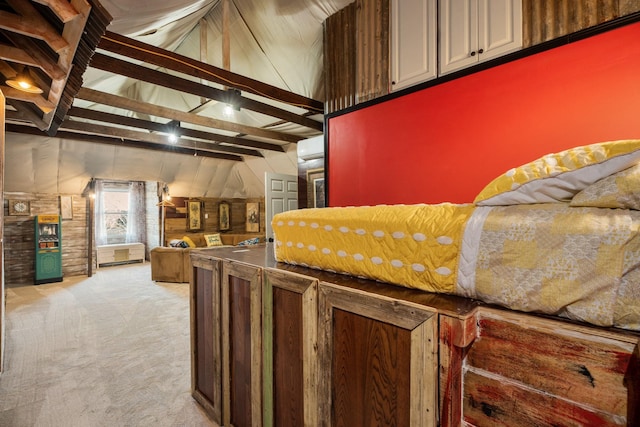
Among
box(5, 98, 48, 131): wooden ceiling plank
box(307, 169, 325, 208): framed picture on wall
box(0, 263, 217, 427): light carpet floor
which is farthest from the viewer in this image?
box(307, 169, 325, 208): framed picture on wall

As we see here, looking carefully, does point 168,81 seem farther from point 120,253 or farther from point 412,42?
point 120,253

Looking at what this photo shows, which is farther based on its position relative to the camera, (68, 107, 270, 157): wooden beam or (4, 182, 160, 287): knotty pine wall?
(4, 182, 160, 287): knotty pine wall

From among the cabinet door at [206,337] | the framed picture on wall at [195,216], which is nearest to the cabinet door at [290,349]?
the cabinet door at [206,337]

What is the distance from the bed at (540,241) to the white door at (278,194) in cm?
444

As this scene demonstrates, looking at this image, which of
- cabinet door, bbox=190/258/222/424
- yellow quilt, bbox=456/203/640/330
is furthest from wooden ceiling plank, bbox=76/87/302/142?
yellow quilt, bbox=456/203/640/330

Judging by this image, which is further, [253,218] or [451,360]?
[253,218]

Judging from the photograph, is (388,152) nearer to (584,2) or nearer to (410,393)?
(584,2)

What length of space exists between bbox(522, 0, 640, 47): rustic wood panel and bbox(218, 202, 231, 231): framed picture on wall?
8.13 meters

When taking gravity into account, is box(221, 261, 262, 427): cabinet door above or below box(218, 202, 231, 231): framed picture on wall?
below

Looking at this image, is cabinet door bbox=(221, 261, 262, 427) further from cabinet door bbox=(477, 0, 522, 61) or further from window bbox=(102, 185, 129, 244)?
window bbox=(102, 185, 129, 244)

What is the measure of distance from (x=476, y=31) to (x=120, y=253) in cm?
899

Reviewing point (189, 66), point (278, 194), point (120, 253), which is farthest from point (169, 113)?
point (120, 253)

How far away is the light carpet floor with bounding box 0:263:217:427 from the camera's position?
7.12 ft

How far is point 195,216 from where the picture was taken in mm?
8297
